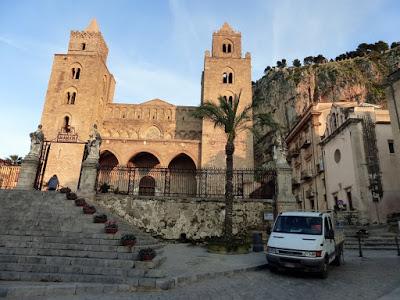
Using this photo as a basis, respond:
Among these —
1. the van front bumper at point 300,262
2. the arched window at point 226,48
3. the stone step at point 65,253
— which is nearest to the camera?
the van front bumper at point 300,262

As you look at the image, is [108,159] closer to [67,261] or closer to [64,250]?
[64,250]

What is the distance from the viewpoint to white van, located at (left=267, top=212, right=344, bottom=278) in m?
6.82

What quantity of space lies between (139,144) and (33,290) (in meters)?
24.3

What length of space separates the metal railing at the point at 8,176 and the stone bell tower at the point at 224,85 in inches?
711

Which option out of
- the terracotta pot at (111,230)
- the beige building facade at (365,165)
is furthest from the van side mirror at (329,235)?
the beige building facade at (365,165)

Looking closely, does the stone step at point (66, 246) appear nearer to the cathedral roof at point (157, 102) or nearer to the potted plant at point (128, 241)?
the potted plant at point (128, 241)

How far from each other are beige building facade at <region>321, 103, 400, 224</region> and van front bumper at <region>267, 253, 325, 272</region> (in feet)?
49.1

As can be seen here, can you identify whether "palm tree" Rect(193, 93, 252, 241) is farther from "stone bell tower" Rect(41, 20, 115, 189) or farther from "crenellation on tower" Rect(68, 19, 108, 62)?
"crenellation on tower" Rect(68, 19, 108, 62)

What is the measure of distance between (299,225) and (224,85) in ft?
92.4

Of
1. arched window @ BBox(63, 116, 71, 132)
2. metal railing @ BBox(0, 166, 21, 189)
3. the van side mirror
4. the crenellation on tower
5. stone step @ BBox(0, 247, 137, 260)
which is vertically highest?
the crenellation on tower

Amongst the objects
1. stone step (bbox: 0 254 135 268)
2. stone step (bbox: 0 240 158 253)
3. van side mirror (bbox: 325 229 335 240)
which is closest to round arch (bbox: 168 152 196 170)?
stone step (bbox: 0 240 158 253)

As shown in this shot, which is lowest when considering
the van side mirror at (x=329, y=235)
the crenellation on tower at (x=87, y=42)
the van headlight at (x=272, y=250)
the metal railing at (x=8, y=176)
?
the van headlight at (x=272, y=250)

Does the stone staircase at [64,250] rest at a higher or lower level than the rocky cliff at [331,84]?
lower

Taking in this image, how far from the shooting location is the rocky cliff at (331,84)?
42.8 m
